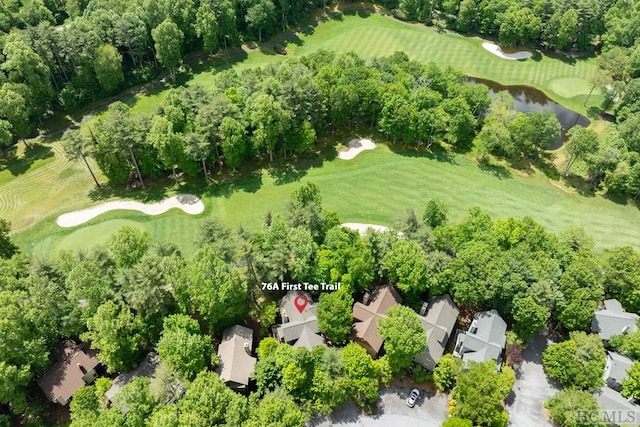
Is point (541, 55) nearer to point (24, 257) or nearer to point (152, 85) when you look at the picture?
point (152, 85)

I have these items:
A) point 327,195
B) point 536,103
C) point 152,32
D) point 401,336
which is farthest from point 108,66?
point 536,103

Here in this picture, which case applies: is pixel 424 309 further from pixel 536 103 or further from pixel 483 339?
pixel 536 103

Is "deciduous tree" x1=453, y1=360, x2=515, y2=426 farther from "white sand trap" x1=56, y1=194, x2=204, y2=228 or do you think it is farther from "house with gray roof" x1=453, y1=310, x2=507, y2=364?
"white sand trap" x1=56, y1=194, x2=204, y2=228

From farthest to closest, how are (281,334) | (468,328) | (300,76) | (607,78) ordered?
1. (607,78)
2. (300,76)
3. (468,328)
4. (281,334)

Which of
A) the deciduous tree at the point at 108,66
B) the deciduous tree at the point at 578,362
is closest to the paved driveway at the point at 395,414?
the deciduous tree at the point at 578,362

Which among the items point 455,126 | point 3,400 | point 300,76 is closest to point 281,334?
point 3,400

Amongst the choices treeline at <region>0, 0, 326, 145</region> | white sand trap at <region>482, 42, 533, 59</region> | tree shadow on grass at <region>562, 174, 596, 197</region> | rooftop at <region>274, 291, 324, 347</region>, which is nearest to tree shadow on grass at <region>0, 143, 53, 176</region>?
treeline at <region>0, 0, 326, 145</region>

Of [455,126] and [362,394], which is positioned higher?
[455,126]
